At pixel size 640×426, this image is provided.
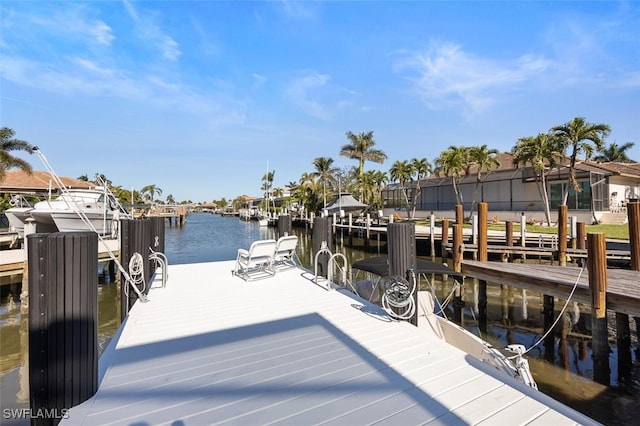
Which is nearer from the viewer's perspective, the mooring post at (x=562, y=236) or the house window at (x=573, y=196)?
the mooring post at (x=562, y=236)

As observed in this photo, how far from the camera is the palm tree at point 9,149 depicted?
1955 cm

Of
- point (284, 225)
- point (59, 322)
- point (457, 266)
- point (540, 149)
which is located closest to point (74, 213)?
point (284, 225)

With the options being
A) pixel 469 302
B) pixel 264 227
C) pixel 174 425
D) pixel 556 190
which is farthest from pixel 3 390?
pixel 264 227

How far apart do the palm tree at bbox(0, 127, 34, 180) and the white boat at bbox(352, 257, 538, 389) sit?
2300cm

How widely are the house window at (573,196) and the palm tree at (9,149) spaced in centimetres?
3594

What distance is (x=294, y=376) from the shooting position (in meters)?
3.11

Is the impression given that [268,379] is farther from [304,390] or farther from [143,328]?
[143,328]

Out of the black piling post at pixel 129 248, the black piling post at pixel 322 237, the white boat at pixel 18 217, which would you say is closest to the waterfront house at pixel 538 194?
the black piling post at pixel 322 237

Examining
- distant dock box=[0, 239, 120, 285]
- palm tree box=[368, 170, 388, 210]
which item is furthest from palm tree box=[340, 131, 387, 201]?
distant dock box=[0, 239, 120, 285]

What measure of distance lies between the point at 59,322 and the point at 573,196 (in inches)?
1232

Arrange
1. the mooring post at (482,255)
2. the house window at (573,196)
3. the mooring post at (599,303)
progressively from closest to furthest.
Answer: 1. the mooring post at (599,303)
2. the mooring post at (482,255)
3. the house window at (573,196)

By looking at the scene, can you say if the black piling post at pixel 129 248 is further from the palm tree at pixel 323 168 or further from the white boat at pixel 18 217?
the palm tree at pixel 323 168

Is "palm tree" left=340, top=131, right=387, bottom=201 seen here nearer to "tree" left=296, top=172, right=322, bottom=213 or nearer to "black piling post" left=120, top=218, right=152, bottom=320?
"tree" left=296, top=172, right=322, bottom=213

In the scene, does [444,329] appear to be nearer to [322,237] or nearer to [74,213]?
[322,237]
